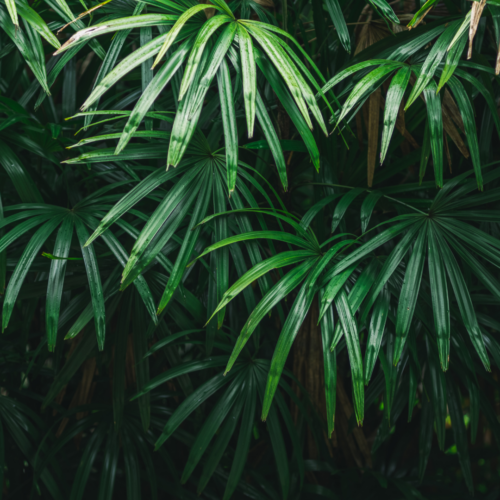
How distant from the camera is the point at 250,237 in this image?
667 millimetres

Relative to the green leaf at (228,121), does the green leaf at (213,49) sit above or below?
above

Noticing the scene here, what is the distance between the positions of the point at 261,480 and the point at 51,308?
0.61 metres

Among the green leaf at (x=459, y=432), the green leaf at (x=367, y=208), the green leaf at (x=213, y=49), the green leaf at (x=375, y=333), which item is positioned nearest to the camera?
the green leaf at (x=213, y=49)

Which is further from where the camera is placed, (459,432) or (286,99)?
(459,432)

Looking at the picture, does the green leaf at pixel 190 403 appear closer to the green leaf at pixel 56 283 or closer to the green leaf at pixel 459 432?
the green leaf at pixel 56 283

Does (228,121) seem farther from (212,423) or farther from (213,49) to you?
(212,423)

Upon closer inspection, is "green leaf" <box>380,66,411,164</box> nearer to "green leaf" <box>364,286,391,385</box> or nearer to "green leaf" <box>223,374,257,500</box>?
"green leaf" <box>364,286,391,385</box>

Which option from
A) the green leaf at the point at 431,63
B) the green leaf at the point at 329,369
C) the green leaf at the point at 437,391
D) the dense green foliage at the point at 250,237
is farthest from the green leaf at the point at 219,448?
the green leaf at the point at 431,63

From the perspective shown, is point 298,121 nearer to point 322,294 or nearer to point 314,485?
point 322,294

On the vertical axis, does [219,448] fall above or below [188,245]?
below

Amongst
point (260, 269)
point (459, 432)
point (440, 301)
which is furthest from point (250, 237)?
point (459, 432)

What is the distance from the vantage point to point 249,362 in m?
0.90

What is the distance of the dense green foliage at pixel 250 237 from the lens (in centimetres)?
62

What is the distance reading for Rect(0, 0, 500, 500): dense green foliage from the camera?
621 mm
